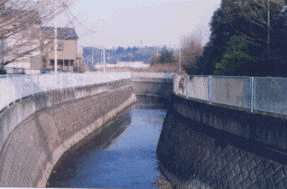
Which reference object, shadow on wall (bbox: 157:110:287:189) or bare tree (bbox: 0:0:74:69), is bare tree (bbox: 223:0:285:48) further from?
bare tree (bbox: 0:0:74:69)

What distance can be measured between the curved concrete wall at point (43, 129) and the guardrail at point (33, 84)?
0.92 ft

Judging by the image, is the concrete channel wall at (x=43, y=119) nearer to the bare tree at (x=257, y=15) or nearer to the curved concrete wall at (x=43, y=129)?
the curved concrete wall at (x=43, y=129)

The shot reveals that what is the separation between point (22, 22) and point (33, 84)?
6.91 meters

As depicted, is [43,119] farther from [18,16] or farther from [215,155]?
[215,155]

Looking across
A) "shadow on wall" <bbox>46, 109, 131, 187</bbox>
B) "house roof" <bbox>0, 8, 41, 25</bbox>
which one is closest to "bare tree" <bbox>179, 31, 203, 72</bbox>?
"shadow on wall" <bbox>46, 109, 131, 187</bbox>

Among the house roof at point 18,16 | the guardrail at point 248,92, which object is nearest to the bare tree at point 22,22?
the house roof at point 18,16

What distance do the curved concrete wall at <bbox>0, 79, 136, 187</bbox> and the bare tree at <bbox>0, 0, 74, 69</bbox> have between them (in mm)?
1626

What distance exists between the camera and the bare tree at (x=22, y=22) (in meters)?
8.91

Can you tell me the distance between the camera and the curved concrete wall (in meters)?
9.44

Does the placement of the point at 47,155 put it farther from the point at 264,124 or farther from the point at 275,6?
the point at 275,6

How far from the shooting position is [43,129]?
15.1 m

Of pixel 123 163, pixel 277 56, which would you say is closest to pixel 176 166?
pixel 123 163

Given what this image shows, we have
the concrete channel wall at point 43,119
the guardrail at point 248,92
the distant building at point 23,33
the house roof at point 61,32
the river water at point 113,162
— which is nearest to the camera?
the guardrail at point 248,92

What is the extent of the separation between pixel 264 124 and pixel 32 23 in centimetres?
593
